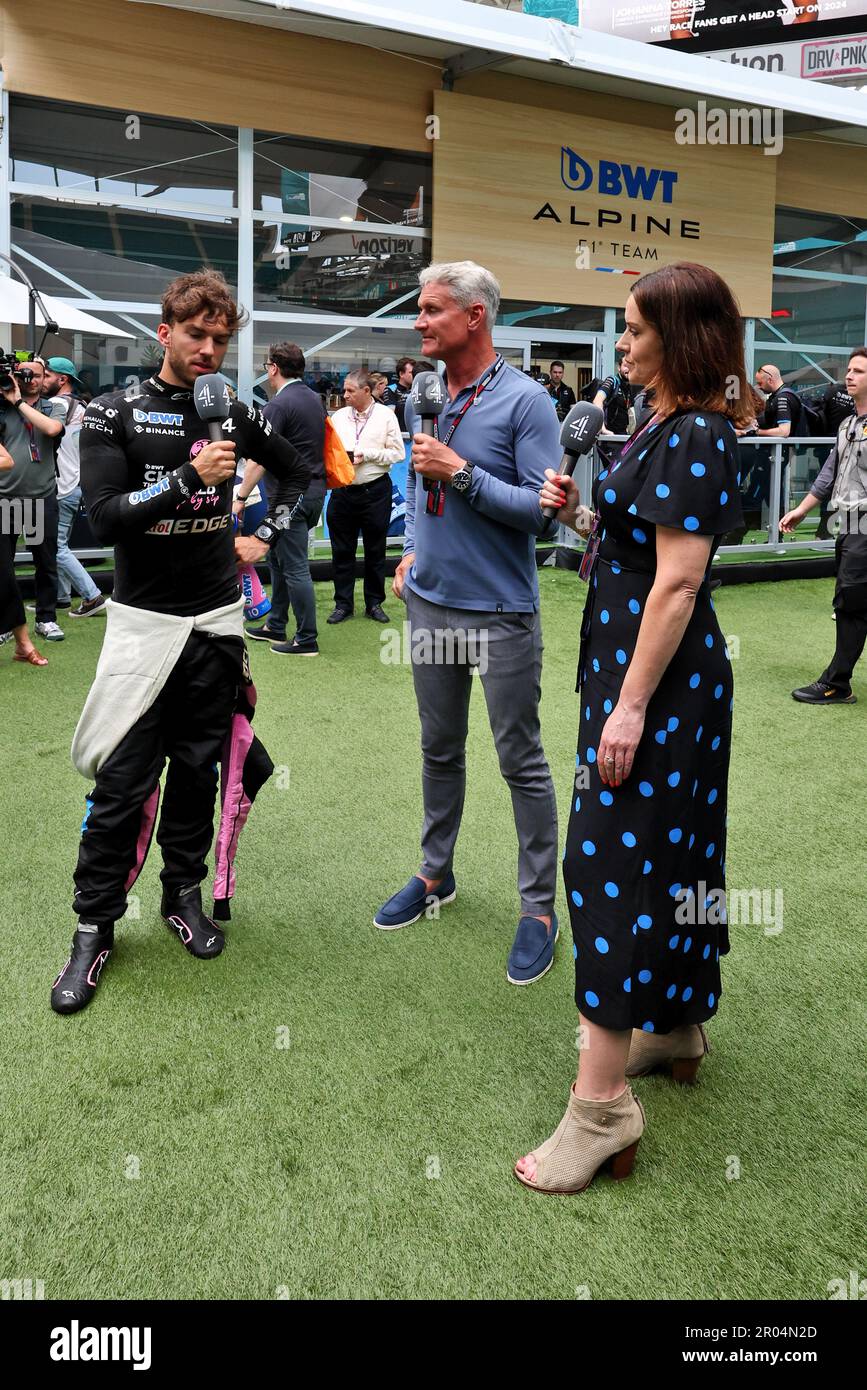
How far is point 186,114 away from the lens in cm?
941

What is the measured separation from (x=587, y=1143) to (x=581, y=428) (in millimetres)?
1569

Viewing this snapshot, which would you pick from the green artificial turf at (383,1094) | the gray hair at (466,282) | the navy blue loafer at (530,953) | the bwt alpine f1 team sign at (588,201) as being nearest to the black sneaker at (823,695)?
the green artificial turf at (383,1094)

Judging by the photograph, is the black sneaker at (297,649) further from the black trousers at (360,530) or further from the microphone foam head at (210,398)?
the microphone foam head at (210,398)

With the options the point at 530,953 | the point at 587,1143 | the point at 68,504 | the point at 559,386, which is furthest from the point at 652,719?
the point at 559,386

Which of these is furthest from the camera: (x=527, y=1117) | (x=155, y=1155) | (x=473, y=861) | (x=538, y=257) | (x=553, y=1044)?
(x=538, y=257)

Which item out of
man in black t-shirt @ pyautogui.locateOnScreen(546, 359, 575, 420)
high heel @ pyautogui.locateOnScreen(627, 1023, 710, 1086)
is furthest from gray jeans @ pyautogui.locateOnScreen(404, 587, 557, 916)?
man in black t-shirt @ pyautogui.locateOnScreen(546, 359, 575, 420)

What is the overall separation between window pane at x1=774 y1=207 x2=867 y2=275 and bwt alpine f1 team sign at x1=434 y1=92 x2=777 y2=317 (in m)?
0.62

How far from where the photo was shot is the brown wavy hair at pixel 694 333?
6.98 feet

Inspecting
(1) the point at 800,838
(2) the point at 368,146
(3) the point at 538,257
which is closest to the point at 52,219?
(2) the point at 368,146

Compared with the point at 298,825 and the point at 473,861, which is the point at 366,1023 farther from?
the point at 298,825

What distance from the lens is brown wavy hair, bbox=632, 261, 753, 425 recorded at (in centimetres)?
213

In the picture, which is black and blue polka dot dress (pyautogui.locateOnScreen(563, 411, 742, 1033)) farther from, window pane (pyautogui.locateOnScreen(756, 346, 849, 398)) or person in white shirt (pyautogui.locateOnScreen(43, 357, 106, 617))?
window pane (pyautogui.locateOnScreen(756, 346, 849, 398))

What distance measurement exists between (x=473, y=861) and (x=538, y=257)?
9.00m

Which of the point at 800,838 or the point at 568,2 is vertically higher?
the point at 568,2
